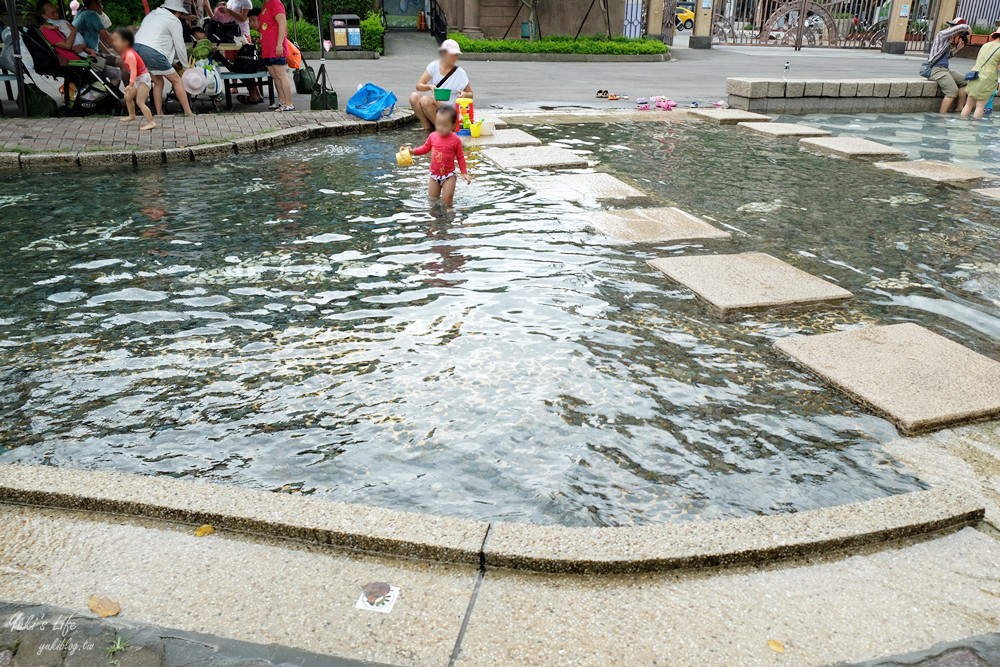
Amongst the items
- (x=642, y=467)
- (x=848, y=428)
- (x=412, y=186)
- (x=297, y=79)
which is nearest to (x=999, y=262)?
(x=848, y=428)

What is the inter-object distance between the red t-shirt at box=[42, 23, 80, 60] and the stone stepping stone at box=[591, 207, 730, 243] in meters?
9.66

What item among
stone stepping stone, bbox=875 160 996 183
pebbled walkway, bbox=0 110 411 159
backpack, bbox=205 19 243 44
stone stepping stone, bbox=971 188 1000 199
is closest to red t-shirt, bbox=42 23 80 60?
pebbled walkway, bbox=0 110 411 159

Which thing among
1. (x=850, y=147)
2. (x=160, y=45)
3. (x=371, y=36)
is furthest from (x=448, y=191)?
(x=371, y=36)

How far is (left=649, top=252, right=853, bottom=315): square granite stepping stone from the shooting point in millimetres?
5449

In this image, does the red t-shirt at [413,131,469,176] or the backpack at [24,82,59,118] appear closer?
the red t-shirt at [413,131,469,176]

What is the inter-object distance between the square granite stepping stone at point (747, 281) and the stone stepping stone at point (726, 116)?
7979 millimetres

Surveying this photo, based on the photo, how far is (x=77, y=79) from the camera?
40.0 feet

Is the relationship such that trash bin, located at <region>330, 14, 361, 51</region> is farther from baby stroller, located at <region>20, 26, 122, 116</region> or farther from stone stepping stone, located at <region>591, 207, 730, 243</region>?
stone stepping stone, located at <region>591, 207, 730, 243</region>

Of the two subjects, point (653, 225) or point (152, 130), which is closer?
point (653, 225)

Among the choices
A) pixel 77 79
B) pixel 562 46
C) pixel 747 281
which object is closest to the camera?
pixel 747 281

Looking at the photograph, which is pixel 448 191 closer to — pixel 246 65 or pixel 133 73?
pixel 133 73

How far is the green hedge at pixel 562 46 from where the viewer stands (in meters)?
25.8

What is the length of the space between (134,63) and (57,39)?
2651mm

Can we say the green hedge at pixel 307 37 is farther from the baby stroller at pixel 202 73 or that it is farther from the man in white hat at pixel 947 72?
the man in white hat at pixel 947 72
